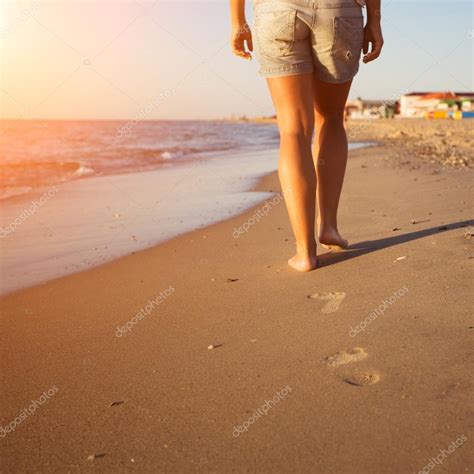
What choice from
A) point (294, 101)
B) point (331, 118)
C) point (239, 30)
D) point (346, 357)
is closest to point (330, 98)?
point (331, 118)

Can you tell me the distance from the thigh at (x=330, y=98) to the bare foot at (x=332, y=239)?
0.58 meters

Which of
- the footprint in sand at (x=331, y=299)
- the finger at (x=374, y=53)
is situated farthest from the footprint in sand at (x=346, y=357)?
the finger at (x=374, y=53)

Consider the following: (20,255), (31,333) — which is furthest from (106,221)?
(31,333)

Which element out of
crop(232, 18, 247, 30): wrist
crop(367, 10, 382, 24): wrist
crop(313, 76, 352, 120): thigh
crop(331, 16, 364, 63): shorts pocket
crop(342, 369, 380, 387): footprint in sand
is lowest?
crop(342, 369, 380, 387): footprint in sand

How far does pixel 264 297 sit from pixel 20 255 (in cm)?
214

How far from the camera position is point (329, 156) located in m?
2.93

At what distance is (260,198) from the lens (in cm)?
615

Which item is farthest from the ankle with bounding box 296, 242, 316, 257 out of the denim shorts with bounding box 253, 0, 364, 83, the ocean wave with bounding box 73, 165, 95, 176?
the ocean wave with bounding box 73, 165, 95, 176

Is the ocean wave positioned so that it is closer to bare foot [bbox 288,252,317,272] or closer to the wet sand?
the wet sand

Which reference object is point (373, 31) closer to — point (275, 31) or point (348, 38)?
point (348, 38)

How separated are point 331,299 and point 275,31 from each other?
1.18 m

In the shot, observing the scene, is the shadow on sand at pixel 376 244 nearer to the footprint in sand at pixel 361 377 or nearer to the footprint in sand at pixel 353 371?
the footprint in sand at pixel 353 371

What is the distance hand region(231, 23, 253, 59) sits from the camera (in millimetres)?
2717

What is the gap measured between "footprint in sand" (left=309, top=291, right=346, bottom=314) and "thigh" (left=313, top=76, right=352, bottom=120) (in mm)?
948
